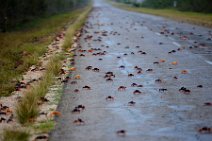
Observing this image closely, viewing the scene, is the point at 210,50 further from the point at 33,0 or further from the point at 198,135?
the point at 33,0

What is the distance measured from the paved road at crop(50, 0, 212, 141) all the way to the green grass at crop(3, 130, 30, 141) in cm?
41

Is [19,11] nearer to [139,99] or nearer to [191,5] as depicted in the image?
[191,5]

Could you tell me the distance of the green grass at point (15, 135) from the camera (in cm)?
615

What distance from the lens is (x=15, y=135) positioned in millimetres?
6215

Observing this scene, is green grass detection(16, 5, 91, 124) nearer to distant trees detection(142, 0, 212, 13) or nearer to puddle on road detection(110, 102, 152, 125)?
puddle on road detection(110, 102, 152, 125)

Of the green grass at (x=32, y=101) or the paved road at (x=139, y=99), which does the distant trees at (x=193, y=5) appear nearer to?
the paved road at (x=139, y=99)

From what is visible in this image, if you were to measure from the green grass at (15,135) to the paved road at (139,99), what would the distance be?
409mm

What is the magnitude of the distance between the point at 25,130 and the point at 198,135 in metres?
2.43

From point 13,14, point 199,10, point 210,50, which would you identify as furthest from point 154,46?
point 199,10

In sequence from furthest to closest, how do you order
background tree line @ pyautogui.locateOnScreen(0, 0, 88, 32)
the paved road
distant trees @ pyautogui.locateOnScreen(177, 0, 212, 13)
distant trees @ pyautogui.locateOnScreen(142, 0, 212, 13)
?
1. distant trees @ pyautogui.locateOnScreen(142, 0, 212, 13)
2. distant trees @ pyautogui.locateOnScreen(177, 0, 212, 13)
3. background tree line @ pyautogui.locateOnScreen(0, 0, 88, 32)
4. the paved road

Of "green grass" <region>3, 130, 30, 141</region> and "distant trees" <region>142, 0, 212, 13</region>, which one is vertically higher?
"green grass" <region>3, 130, 30, 141</region>

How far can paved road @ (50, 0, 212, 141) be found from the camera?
644cm

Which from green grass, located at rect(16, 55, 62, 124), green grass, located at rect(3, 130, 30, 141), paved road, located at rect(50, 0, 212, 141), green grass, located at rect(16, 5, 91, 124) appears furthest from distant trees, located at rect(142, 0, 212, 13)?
green grass, located at rect(3, 130, 30, 141)

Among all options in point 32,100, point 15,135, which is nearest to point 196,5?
point 32,100
